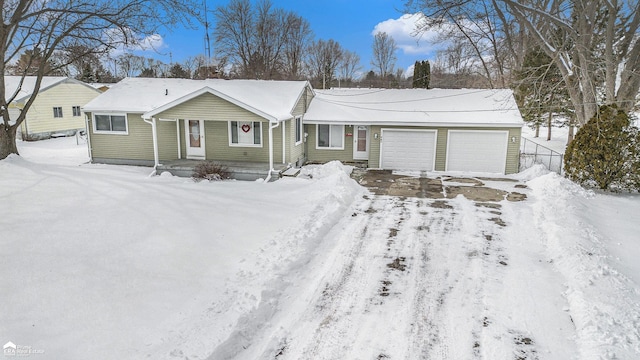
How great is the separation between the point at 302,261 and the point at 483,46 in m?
29.3

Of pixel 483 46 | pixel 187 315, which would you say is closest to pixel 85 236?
pixel 187 315

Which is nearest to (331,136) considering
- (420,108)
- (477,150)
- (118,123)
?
(420,108)

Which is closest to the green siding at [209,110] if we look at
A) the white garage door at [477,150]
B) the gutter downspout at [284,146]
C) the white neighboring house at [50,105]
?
the gutter downspout at [284,146]

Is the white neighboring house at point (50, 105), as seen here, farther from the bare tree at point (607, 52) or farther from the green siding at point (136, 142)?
the bare tree at point (607, 52)

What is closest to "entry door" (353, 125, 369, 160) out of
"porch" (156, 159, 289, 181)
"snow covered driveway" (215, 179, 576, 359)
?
"porch" (156, 159, 289, 181)

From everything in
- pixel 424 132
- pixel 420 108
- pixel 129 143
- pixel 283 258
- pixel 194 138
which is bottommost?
pixel 283 258

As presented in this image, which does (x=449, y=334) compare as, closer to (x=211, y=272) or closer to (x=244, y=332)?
(x=244, y=332)

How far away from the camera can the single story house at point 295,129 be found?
16375 millimetres

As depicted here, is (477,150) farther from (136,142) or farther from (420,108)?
(136,142)

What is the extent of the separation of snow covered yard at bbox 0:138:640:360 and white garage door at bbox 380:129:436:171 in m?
6.89

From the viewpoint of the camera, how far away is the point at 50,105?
28281 mm

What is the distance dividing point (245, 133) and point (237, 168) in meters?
2.12

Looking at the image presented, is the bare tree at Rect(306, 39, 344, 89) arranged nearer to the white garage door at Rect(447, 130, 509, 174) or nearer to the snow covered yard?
the white garage door at Rect(447, 130, 509, 174)

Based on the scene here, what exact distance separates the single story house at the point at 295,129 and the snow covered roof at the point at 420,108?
0.05 meters
